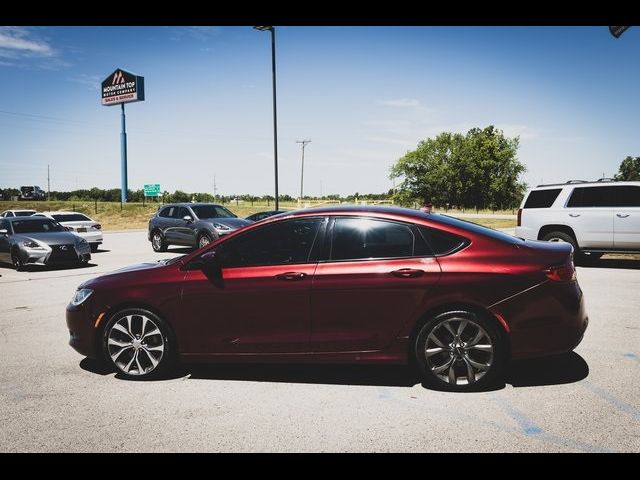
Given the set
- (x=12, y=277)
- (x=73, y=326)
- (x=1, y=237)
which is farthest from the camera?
(x=1, y=237)

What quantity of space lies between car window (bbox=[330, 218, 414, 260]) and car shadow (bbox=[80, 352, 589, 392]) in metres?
1.10

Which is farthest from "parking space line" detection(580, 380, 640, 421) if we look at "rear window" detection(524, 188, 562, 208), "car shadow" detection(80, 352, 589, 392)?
"rear window" detection(524, 188, 562, 208)

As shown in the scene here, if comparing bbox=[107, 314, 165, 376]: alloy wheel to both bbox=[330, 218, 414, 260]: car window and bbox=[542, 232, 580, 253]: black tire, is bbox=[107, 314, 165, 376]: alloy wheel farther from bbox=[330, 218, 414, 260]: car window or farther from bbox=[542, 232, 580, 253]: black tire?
bbox=[542, 232, 580, 253]: black tire

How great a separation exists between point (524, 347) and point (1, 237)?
13475 millimetres

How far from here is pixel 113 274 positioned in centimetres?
468

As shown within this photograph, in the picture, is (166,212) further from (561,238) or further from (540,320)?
(540,320)

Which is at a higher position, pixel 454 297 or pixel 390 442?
pixel 454 297

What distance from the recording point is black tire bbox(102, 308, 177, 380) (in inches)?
174

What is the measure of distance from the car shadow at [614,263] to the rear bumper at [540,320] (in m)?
9.38

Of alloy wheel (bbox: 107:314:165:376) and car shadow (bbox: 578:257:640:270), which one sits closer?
alloy wheel (bbox: 107:314:165:376)
